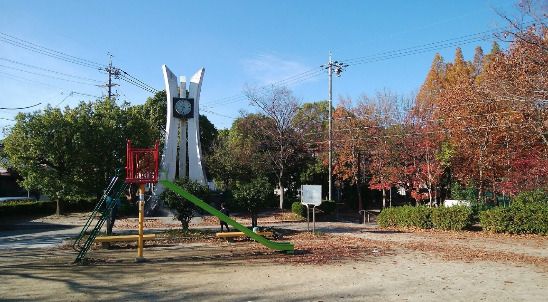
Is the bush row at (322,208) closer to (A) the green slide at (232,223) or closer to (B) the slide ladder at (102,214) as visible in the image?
(A) the green slide at (232,223)

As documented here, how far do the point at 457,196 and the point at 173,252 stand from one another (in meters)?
18.8

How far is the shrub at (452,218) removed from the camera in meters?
20.3

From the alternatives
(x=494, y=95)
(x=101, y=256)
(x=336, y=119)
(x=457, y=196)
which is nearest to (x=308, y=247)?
(x=101, y=256)

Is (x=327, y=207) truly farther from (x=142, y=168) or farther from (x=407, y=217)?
(x=142, y=168)

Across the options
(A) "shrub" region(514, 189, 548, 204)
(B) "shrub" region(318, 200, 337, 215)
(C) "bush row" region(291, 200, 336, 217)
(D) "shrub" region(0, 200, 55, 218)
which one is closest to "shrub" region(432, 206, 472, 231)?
(A) "shrub" region(514, 189, 548, 204)

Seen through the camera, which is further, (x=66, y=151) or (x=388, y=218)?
(x=66, y=151)

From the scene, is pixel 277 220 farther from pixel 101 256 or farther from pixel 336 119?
pixel 101 256

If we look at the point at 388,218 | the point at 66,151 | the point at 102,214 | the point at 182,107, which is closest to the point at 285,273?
the point at 102,214

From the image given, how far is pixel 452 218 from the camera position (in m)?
20.7

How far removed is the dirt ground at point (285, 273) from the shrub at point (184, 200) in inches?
102

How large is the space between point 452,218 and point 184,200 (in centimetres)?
1177

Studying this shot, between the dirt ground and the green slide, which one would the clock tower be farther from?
the green slide

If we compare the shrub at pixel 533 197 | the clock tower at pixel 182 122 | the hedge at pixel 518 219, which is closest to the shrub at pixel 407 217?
the hedge at pixel 518 219

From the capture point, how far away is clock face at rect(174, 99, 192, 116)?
29.1 metres
